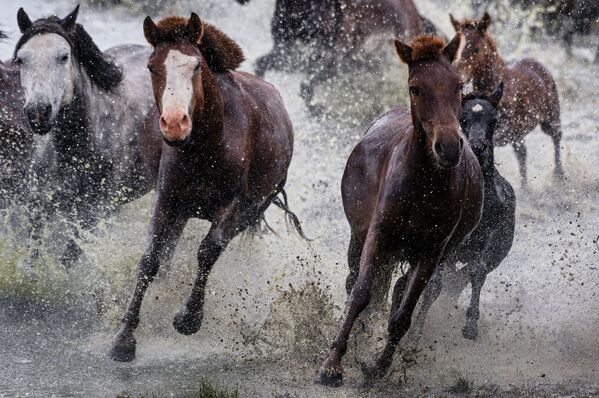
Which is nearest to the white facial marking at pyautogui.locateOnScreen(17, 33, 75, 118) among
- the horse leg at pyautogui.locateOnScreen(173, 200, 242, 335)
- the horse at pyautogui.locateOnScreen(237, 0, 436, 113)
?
the horse leg at pyautogui.locateOnScreen(173, 200, 242, 335)

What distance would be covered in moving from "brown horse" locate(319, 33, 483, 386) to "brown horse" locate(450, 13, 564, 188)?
4.03 m

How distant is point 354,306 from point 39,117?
233 cm

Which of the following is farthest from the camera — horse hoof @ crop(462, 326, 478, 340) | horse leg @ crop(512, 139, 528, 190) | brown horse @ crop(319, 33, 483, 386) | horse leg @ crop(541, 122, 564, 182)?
horse leg @ crop(541, 122, 564, 182)

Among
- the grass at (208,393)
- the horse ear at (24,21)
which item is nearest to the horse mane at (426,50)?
the grass at (208,393)

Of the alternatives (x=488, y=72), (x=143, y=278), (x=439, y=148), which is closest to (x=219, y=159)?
(x=143, y=278)

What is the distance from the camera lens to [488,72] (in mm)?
9953

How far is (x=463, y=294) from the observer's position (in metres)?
8.58

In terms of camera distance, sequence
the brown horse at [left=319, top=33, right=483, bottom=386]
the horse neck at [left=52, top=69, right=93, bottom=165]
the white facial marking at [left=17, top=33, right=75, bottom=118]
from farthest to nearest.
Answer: the horse neck at [left=52, top=69, right=93, bottom=165] → the white facial marking at [left=17, top=33, right=75, bottom=118] → the brown horse at [left=319, top=33, right=483, bottom=386]

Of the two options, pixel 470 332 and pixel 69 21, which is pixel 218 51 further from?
pixel 470 332

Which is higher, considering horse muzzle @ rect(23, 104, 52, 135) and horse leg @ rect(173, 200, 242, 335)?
horse muzzle @ rect(23, 104, 52, 135)

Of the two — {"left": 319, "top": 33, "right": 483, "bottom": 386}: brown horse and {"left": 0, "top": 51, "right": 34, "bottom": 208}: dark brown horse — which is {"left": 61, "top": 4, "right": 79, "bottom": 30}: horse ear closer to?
{"left": 0, "top": 51, "right": 34, "bottom": 208}: dark brown horse

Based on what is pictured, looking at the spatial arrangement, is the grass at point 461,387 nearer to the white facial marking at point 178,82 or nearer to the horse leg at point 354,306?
the horse leg at point 354,306

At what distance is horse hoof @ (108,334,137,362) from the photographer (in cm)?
611

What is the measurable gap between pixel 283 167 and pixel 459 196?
219 centimetres
